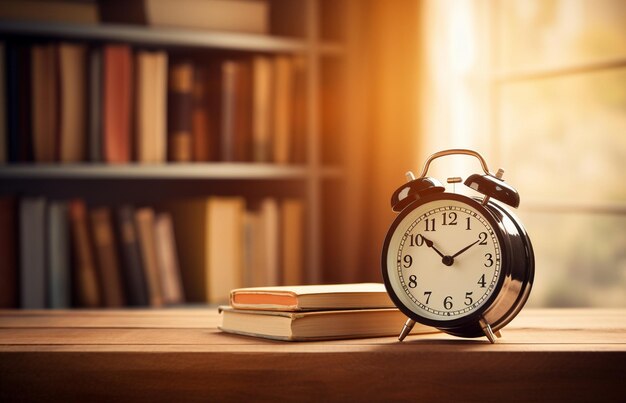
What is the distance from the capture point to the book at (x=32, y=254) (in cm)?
241

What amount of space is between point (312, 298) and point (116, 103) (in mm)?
1567

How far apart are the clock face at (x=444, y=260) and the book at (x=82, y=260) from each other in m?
1.53

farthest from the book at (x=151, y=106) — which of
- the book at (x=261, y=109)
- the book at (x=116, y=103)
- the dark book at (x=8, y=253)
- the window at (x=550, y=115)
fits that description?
the window at (x=550, y=115)

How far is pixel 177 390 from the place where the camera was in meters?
1.01

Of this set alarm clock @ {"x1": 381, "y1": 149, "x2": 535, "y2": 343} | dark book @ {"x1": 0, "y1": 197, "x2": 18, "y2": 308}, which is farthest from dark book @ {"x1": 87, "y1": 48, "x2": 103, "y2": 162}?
alarm clock @ {"x1": 381, "y1": 149, "x2": 535, "y2": 343}

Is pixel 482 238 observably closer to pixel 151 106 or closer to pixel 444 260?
pixel 444 260

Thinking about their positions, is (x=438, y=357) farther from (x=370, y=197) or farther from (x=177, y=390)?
(x=370, y=197)

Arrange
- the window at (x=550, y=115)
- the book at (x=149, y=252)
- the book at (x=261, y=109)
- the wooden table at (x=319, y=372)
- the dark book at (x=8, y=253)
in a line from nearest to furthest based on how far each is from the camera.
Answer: the wooden table at (x=319, y=372), the window at (x=550, y=115), the dark book at (x=8, y=253), the book at (x=149, y=252), the book at (x=261, y=109)

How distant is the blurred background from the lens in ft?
7.54

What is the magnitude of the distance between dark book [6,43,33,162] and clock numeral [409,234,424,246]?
1.65m

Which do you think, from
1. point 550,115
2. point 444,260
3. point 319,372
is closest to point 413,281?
point 444,260

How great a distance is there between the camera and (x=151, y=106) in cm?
251

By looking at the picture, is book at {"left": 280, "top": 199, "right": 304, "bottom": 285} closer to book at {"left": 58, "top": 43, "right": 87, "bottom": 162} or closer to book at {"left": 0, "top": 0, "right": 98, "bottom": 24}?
book at {"left": 58, "top": 43, "right": 87, "bottom": 162}

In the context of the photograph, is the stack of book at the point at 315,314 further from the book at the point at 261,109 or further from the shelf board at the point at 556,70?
the book at the point at 261,109
